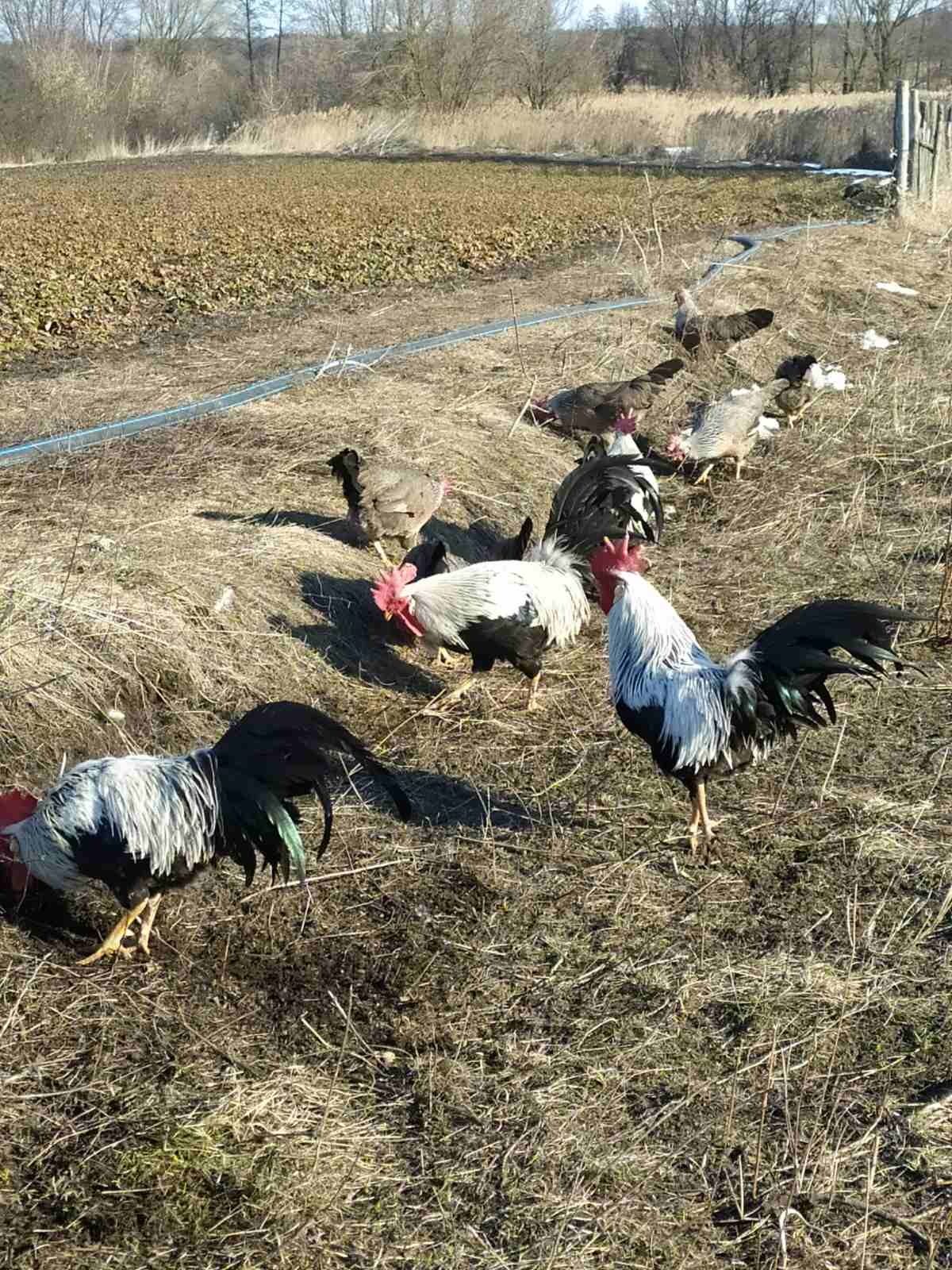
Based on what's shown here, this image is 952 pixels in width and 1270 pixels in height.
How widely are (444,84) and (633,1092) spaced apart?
2090 inches

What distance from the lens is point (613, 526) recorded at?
6.49 m

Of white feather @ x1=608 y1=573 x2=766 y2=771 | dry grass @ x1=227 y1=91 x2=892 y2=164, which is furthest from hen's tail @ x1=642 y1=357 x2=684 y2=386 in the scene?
dry grass @ x1=227 y1=91 x2=892 y2=164

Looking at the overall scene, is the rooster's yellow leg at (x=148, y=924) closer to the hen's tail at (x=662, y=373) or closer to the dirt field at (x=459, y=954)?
the dirt field at (x=459, y=954)

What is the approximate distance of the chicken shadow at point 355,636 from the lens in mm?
6262

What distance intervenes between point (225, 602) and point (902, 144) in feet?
61.6

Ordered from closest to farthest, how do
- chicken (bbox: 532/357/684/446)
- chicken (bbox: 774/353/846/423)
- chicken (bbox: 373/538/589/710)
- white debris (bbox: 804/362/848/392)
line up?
chicken (bbox: 373/538/589/710)
chicken (bbox: 532/357/684/446)
chicken (bbox: 774/353/846/423)
white debris (bbox: 804/362/848/392)

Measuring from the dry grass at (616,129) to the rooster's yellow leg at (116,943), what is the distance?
34.5 m

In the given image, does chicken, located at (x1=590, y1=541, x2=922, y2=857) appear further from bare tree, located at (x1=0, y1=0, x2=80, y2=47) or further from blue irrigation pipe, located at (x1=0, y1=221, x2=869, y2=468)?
bare tree, located at (x1=0, y1=0, x2=80, y2=47)

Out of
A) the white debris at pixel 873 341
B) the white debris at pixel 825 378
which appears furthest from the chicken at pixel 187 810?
the white debris at pixel 873 341

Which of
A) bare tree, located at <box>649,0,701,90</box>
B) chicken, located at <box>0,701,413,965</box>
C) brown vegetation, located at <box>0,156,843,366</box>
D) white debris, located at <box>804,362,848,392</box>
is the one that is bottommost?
chicken, located at <box>0,701,413,965</box>

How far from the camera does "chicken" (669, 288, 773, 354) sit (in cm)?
1110

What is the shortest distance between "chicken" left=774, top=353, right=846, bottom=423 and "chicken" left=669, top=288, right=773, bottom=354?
0.55 m

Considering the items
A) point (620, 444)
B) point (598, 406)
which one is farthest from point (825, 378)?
point (620, 444)

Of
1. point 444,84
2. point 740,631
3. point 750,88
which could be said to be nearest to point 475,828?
point 740,631
